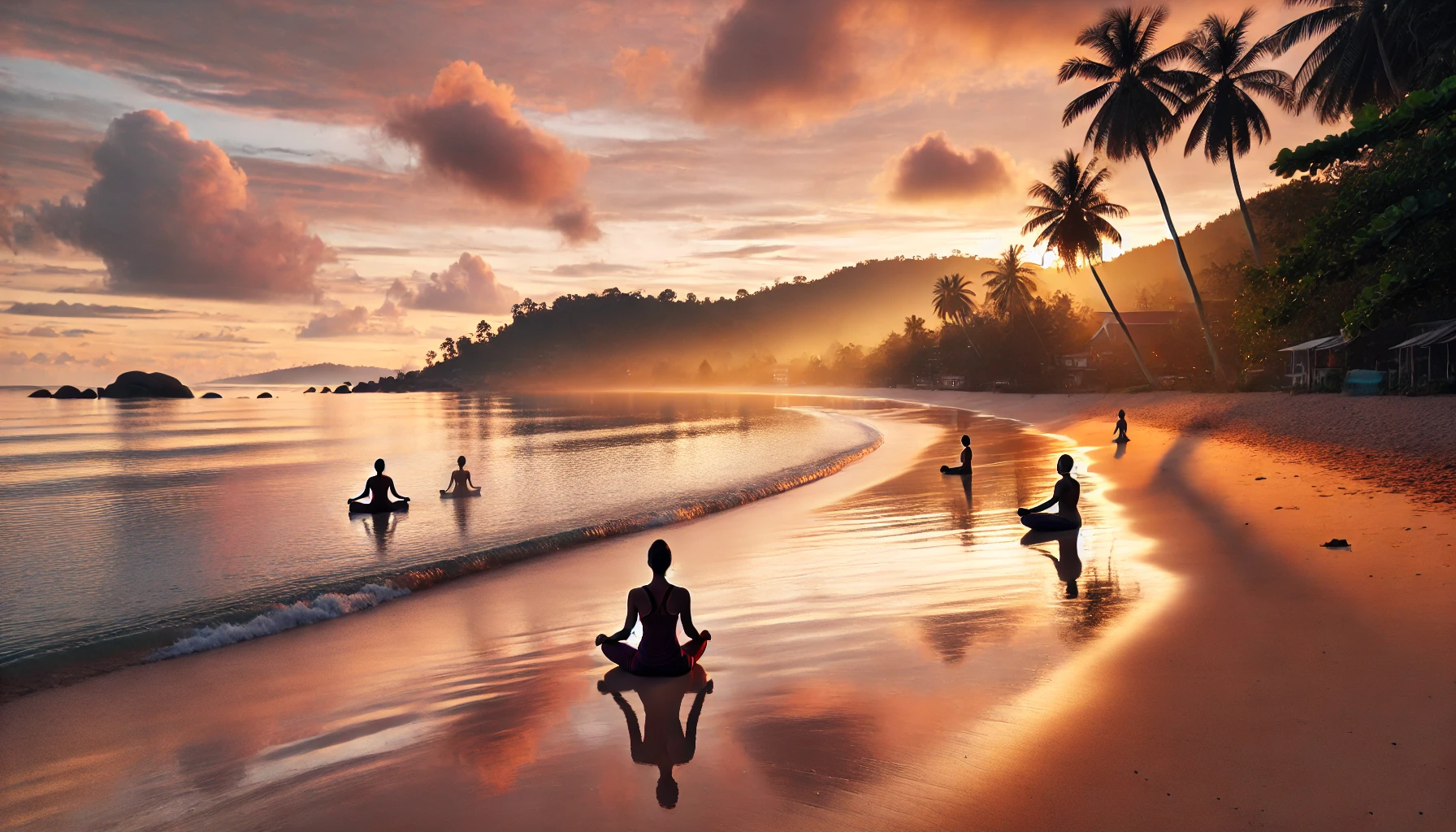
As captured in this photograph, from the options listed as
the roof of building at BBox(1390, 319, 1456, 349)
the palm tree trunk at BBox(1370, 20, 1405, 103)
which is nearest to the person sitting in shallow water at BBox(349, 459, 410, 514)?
the roof of building at BBox(1390, 319, 1456, 349)

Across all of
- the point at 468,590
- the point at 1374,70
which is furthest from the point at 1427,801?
the point at 1374,70

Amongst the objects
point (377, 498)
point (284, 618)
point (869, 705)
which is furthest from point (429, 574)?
point (869, 705)

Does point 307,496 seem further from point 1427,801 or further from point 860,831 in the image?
point 1427,801

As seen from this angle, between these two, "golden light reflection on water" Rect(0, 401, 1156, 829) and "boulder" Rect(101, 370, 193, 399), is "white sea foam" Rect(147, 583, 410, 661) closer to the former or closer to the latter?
"golden light reflection on water" Rect(0, 401, 1156, 829)

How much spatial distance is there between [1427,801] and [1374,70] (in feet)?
137

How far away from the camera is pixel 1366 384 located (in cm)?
2817

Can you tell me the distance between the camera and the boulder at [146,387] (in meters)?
152

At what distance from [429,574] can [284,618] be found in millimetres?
2450

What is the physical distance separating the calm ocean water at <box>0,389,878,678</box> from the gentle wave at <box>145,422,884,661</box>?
0.04 m

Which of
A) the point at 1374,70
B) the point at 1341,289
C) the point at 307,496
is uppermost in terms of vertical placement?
the point at 1374,70

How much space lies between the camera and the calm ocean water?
34.5 feet

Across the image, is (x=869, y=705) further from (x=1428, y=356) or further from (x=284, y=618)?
(x=1428, y=356)

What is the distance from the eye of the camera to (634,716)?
18.8 feet

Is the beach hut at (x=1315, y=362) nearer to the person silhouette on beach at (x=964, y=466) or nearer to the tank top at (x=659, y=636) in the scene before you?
the person silhouette on beach at (x=964, y=466)
